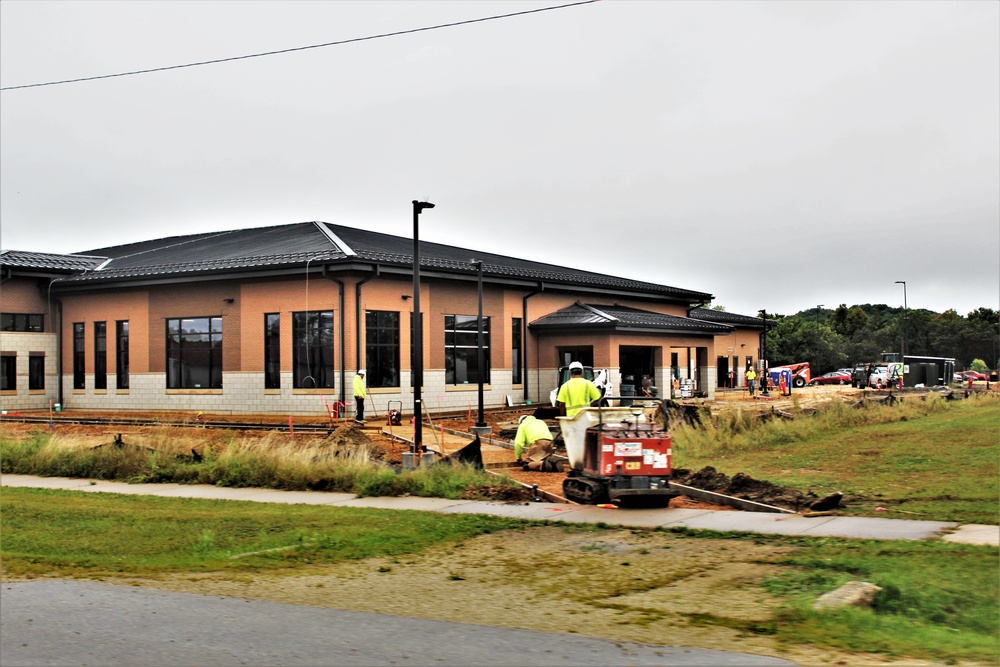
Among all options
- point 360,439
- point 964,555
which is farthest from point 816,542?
point 360,439

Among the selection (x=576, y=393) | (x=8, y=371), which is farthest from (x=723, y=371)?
(x=576, y=393)

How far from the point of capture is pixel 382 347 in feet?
115

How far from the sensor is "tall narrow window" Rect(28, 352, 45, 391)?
40.3m

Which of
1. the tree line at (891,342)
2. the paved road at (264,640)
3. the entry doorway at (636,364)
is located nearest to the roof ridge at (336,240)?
the entry doorway at (636,364)

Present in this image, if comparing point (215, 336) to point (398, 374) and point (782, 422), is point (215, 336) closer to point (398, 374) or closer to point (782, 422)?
point (398, 374)

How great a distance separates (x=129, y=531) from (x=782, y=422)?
59.8ft

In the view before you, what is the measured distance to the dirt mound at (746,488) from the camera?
1497cm

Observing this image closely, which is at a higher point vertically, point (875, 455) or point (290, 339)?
point (290, 339)

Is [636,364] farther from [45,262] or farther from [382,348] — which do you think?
[45,262]

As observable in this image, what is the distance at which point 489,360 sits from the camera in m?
40.0

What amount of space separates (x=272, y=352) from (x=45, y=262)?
13195mm

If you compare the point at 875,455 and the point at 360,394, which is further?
the point at 360,394

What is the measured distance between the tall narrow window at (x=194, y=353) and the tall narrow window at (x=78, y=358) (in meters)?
5.45

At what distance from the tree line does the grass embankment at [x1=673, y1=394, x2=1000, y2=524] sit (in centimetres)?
6488
